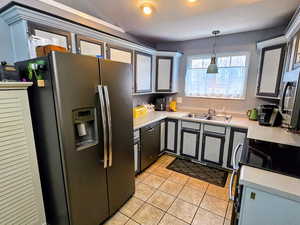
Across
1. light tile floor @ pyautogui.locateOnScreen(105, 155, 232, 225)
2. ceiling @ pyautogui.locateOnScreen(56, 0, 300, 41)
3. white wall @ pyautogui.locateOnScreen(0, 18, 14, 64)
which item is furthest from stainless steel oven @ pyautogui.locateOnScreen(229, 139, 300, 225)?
white wall @ pyautogui.locateOnScreen(0, 18, 14, 64)

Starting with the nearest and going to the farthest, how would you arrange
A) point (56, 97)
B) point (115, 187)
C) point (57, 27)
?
point (56, 97)
point (57, 27)
point (115, 187)

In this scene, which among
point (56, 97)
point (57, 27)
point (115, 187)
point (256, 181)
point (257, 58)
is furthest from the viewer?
point (257, 58)

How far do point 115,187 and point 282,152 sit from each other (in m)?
1.71

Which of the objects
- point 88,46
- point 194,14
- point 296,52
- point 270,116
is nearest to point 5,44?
point 88,46

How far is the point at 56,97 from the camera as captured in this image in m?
1.12

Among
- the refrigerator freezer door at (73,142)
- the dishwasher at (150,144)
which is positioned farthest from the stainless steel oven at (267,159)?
the dishwasher at (150,144)

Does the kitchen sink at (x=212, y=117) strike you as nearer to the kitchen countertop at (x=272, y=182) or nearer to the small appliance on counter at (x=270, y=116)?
the small appliance on counter at (x=270, y=116)

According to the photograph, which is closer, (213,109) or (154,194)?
(154,194)

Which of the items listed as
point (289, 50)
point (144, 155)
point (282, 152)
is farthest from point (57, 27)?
point (289, 50)

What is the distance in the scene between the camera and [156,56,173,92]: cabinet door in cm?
314

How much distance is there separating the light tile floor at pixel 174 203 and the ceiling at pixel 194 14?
2.40 metres

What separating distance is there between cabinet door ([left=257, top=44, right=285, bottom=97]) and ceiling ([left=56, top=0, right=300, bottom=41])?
0.43m

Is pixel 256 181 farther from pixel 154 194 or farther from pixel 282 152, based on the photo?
pixel 154 194

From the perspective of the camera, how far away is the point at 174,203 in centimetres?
194
